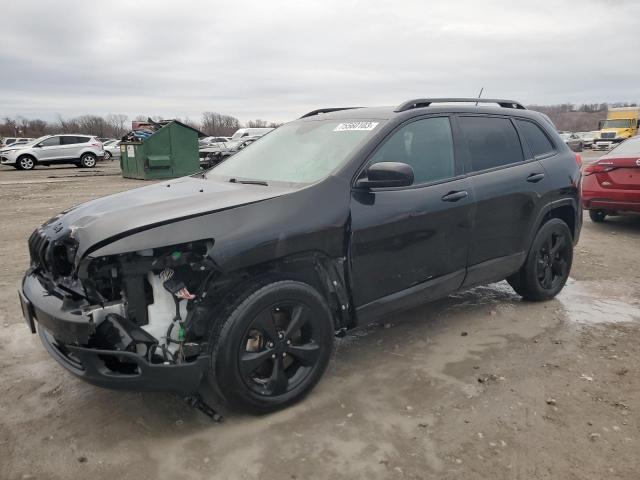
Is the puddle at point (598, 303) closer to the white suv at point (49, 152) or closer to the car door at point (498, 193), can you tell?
the car door at point (498, 193)

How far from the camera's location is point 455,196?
373 centimetres

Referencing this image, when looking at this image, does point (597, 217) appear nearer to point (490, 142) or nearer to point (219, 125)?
point (490, 142)

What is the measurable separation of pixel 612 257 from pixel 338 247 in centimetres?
500

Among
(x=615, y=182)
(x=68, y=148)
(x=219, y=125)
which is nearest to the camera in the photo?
(x=615, y=182)

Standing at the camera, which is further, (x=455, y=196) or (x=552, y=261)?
(x=552, y=261)

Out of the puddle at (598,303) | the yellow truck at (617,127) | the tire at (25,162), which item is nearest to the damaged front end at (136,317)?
the puddle at (598,303)

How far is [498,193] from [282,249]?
2.07 metres

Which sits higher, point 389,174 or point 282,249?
point 389,174

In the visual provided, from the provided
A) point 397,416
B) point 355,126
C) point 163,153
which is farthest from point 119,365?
point 163,153

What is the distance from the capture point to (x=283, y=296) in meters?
2.82

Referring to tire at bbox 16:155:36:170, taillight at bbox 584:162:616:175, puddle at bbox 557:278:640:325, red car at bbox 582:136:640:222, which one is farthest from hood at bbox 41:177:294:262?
tire at bbox 16:155:36:170

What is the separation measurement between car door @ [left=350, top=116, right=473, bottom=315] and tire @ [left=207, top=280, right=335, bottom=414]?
15.6 inches

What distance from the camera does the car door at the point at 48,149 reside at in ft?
78.0

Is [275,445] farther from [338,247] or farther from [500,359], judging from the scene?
[500,359]
